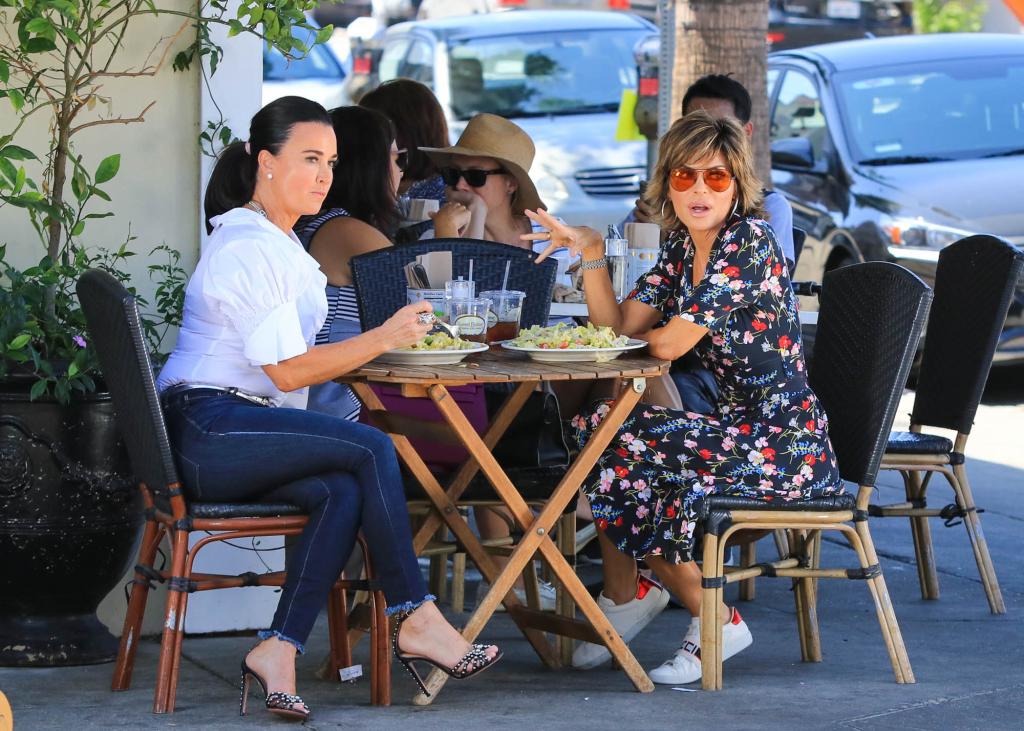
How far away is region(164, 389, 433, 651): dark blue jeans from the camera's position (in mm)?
4098

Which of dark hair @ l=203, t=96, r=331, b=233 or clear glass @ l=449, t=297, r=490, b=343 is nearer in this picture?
dark hair @ l=203, t=96, r=331, b=233

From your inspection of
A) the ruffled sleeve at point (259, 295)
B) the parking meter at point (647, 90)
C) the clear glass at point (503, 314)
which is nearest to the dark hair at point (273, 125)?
the ruffled sleeve at point (259, 295)

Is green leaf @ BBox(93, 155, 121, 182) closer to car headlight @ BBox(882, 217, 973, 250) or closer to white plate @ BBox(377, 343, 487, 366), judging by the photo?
white plate @ BBox(377, 343, 487, 366)

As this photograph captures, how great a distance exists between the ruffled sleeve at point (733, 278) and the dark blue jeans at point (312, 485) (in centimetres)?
93

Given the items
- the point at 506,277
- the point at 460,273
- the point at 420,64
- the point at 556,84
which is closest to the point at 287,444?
the point at 460,273

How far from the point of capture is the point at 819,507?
4.45m

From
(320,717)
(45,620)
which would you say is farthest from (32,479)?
(320,717)

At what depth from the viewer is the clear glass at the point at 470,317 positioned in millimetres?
4477

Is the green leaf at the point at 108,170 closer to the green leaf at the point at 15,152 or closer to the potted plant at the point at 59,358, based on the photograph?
the potted plant at the point at 59,358

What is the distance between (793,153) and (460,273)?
5103mm

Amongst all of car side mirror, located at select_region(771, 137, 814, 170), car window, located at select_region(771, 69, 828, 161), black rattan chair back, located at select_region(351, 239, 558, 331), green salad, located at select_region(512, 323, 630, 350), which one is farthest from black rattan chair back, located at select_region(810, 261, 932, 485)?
car window, located at select_region(771, 69, 828, 161)

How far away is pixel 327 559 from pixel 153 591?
4.07 feet

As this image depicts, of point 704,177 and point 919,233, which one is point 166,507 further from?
point 919,233

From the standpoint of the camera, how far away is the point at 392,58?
42.6 ft
